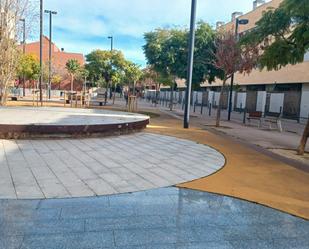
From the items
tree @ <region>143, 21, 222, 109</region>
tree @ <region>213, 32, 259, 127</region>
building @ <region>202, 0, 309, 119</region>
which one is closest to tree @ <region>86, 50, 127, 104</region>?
building @ <region>202, 0, 309, 119</region>

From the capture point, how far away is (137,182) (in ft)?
19.6

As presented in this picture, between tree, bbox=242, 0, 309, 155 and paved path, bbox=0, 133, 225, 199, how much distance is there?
3.99m

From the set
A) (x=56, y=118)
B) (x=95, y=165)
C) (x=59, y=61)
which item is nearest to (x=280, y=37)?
(x=95, y=165)

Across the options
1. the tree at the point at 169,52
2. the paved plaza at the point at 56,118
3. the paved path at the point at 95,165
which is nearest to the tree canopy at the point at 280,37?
the paved path at the point at 95,165

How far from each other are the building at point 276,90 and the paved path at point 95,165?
1760cm

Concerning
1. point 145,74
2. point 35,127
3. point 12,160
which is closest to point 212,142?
point 35,127

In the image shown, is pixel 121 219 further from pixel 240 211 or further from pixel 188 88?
pixel 188 88

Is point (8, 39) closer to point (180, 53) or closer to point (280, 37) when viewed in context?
point (180, 53)

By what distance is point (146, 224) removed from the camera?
418cm

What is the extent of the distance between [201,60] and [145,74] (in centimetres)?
3372

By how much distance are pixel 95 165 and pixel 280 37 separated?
7.74 metres

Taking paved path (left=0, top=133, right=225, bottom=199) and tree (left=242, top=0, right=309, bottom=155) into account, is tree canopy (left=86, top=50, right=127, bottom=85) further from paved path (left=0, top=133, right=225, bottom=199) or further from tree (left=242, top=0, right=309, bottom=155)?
paved path (left=0, top=133, right=225, bottom=199)

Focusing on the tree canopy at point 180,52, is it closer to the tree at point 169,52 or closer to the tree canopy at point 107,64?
the tree at point 169,52

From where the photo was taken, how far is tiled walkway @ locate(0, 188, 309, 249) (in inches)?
144
